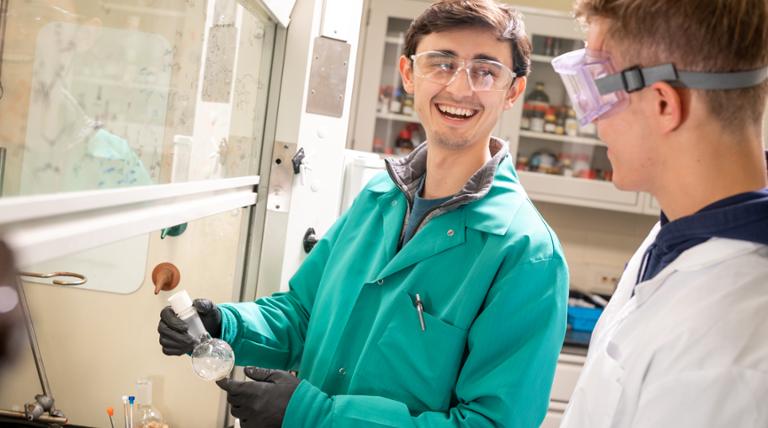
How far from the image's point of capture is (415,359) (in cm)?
A: 124

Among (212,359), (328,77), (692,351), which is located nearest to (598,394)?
(692,351)

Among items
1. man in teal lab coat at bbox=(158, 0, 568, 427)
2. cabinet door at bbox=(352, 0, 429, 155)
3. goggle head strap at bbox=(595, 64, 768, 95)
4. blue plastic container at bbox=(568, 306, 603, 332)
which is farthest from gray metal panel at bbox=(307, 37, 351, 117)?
blue plastic container at bbox=(568, 306, 603, 332)

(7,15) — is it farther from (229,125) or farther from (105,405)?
(105,405)

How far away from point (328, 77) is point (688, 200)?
1.06 metres

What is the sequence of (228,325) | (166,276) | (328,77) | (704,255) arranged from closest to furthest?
1. (704,255)
2. (228,325)
3. (328,77)
4. (166,276)

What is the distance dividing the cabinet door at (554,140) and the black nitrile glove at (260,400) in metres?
2.67

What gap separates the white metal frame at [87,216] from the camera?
2.11 ft

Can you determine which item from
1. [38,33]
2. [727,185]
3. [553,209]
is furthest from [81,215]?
[553,209]

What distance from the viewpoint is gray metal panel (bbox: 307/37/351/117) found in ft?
5.86

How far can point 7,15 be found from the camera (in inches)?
28.5

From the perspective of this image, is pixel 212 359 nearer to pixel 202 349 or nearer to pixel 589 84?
pixel 202 349

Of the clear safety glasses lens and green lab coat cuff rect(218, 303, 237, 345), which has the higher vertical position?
the clear safety glasses lens

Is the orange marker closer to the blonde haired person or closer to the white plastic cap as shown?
the white plastic cap

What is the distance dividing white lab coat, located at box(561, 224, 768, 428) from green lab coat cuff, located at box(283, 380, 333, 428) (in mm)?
422
